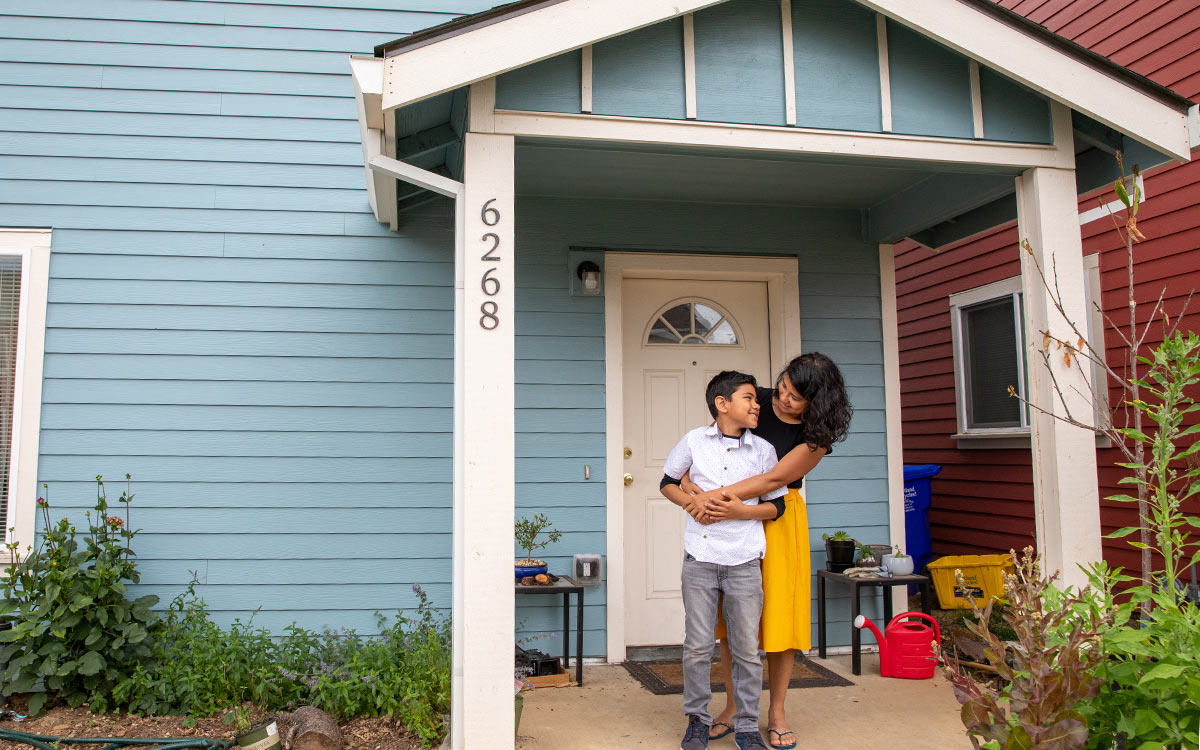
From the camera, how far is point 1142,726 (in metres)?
1.98

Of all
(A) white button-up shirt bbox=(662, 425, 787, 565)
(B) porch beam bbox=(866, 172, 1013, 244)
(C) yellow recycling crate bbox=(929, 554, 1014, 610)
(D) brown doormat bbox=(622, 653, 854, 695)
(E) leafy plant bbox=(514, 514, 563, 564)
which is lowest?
(D) brown doormat bbox=(622, 653, 854, 695)

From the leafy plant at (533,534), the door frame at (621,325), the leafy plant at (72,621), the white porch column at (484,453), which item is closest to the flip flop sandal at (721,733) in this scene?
the white porch column at (484,453)

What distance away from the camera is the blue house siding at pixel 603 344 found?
4648 millimetres

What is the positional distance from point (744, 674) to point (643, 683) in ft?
3.79

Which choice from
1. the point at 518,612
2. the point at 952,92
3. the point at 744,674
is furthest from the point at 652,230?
the point at 744,674

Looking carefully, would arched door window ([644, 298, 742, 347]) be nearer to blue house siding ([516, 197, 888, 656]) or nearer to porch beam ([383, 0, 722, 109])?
blue house siding ([516, 197, 888, 656])

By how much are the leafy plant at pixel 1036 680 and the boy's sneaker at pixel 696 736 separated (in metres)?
1.28

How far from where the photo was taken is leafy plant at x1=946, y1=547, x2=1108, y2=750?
2039 millimetres

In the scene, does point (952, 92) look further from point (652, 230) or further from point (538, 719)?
point (538, 719)

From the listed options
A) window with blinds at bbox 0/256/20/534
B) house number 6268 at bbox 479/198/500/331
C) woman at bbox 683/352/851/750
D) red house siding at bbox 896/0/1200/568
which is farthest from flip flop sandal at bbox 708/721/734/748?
window with blinds at bbox 0/256/20/534

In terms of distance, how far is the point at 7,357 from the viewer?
14.0 ft

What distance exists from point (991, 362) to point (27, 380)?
20.4 feet

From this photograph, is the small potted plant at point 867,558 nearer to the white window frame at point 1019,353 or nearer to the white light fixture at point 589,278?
the white window frame at point 1019,353

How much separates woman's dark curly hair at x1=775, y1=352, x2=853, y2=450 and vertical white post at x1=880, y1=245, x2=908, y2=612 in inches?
75.1
